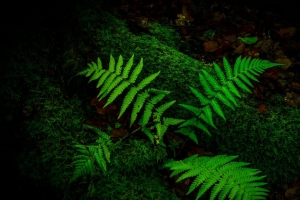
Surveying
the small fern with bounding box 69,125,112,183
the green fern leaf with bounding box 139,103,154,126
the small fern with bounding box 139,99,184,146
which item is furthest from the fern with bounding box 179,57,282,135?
the small fern with bounding box 69,125,112,183

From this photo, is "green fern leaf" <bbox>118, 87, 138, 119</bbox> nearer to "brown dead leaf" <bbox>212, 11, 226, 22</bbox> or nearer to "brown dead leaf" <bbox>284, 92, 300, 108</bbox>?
"brown dead leaf" <bbox>284, 92, 300, 108</bbox>

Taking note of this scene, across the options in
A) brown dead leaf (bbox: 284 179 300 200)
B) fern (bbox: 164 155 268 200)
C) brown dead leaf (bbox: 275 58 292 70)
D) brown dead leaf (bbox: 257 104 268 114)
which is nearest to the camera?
fern (bbox: 164 155 268 200)

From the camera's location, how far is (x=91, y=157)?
209 cm

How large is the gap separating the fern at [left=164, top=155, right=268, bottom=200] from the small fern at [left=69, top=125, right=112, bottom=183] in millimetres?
696

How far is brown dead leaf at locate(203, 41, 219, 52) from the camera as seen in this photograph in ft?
11.1

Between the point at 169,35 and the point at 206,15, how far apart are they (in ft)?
2.91

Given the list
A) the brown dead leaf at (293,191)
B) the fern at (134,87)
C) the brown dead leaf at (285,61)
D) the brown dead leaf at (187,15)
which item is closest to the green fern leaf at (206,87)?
the fern at (134,87)

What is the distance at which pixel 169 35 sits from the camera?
343cm

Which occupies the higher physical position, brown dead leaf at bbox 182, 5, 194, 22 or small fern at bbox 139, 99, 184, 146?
brown dead leaf at bbox 182, 5, 194, 22

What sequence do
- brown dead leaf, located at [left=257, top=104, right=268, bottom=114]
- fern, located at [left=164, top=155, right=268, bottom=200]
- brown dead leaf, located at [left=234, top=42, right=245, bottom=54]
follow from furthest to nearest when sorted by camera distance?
brown dead leaf, located at [left=234, top=42, right=245, bottom=54] < brown dead leaf, located at [left=257, top=104, right=268, bottom=114] < fern, located at [left=164, top=155, right=268, bottom=200]

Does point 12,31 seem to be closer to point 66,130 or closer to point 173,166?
point 66,130

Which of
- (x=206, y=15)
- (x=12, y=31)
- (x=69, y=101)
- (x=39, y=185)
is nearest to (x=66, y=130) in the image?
(x=69, y=101)

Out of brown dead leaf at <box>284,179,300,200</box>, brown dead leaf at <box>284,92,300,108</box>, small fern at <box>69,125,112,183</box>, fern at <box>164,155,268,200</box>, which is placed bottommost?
brown dead leaf at <box>284,179,300,200</box>

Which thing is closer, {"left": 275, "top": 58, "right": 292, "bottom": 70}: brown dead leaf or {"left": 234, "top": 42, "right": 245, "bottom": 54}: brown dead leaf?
{"left": 275, "top": 58, "right": 292, "bottom": 70}: brown dead leaf
